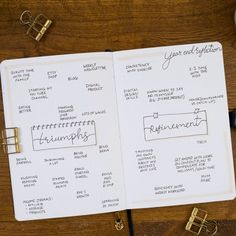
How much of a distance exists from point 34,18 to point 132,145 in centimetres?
31

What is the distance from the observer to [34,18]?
67 cm

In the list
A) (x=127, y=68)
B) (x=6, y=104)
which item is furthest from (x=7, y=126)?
(x=127, y=68)

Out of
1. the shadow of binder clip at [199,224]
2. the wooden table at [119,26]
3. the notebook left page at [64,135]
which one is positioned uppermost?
the wooden table at [119,26]

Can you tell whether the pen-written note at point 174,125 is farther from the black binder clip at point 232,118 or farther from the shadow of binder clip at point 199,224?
the shadow of binder clip at point 199,224

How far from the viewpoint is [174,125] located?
68cm

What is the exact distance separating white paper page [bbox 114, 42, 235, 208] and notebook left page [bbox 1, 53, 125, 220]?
3 centimetres

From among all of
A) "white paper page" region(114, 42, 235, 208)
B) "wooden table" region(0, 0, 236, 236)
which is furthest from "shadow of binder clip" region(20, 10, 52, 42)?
"white paper page" region(114, 42, 235, 208)

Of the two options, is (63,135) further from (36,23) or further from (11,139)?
(36,23)

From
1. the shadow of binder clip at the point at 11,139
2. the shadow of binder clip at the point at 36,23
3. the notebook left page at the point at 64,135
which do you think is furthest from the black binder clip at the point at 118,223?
the shadow of binder clip at the point at 36,23

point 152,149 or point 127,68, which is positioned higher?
Answer: point 127,68

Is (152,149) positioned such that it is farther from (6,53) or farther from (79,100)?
(6,53)

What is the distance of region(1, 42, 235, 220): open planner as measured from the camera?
0.68m

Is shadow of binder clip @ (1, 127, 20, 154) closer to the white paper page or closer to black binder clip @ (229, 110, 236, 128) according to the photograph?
the white paper page

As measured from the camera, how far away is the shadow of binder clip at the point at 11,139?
68 centimetres
